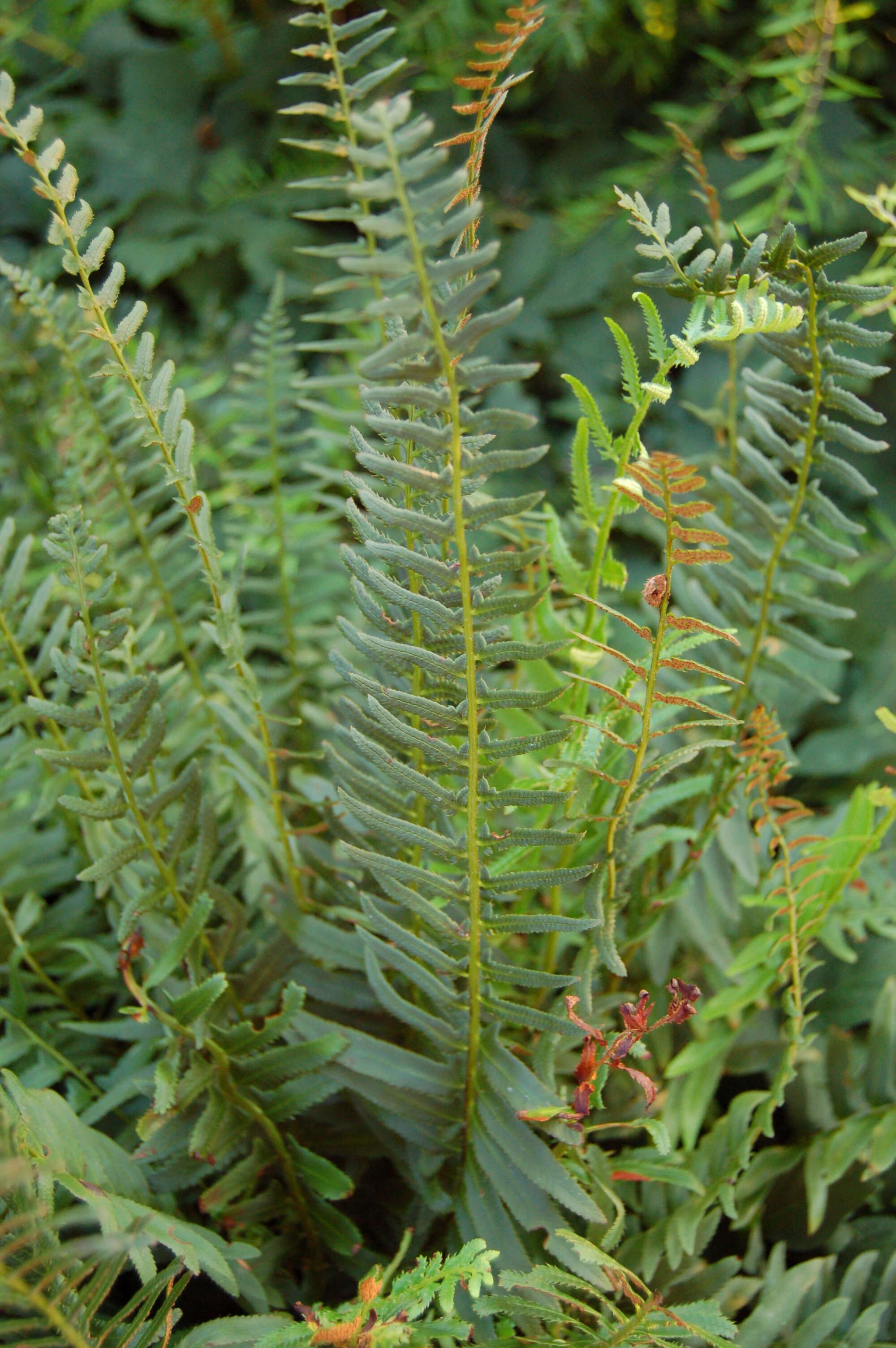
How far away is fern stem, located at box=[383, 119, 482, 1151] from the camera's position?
0.26 meters

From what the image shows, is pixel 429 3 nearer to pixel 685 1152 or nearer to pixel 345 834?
pixel 345 834

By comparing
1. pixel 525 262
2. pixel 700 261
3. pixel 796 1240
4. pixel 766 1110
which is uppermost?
pixel 525 262

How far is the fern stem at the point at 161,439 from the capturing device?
347 millimetres

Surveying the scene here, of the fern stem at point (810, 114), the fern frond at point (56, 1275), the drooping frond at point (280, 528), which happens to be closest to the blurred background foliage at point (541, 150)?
the fern stem at point (810, 114)

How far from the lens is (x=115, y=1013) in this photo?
1.90 ft

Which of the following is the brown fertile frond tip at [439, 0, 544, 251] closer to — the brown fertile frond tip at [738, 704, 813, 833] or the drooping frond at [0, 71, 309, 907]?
the drooping frond at [0, 71, 309, 907]

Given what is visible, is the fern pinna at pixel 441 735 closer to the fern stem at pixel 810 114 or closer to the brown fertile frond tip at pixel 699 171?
the brown fertile frond tip at pixel 699 171

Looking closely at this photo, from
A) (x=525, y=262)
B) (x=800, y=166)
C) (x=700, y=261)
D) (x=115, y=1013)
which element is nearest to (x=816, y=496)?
(x=700, y=261)

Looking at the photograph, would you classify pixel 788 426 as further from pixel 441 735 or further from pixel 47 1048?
pixel 47 1048

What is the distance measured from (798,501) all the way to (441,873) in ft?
0.81

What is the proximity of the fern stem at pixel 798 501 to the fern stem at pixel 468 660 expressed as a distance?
142 mm

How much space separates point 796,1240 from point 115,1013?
15.2 inches

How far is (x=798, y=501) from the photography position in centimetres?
50

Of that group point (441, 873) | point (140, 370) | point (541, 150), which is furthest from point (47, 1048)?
point (541, 150)
